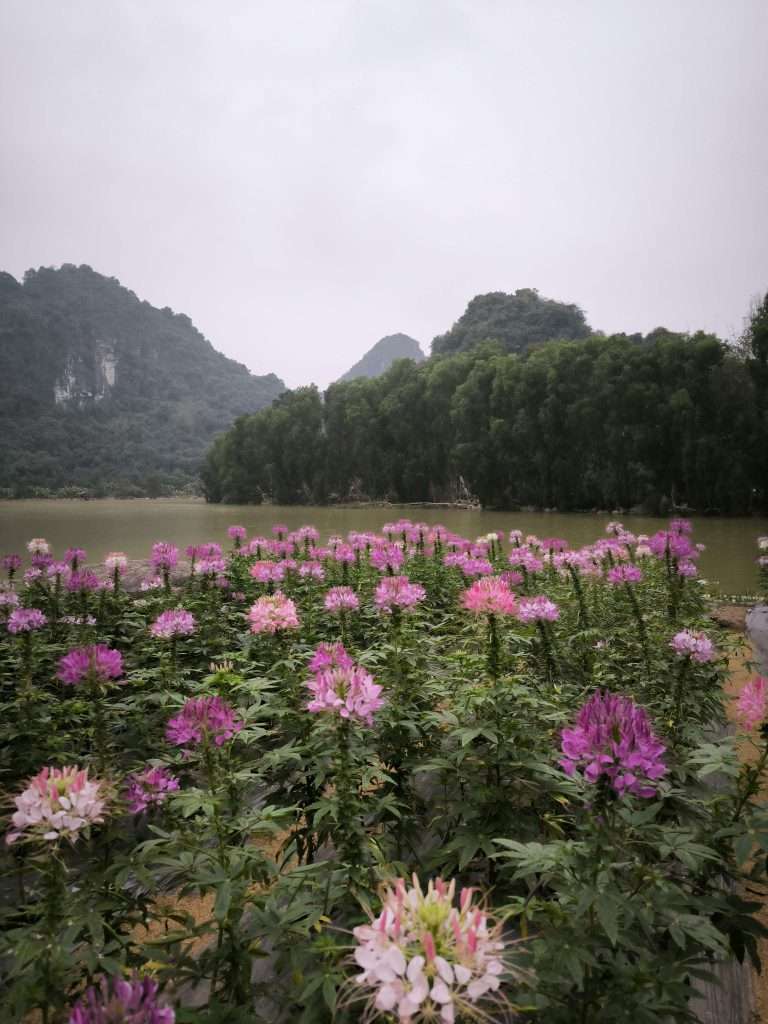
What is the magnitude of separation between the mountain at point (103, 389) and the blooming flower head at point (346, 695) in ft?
233

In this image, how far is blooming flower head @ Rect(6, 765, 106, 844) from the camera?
1.20 m

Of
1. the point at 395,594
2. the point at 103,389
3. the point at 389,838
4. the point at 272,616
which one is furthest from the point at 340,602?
the point at 103,389

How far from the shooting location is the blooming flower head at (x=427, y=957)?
0.75m

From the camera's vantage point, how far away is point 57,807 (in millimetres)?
1225

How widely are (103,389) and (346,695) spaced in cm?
15346

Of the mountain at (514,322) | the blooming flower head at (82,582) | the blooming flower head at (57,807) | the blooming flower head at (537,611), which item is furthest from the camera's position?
the mountain at (514,322)

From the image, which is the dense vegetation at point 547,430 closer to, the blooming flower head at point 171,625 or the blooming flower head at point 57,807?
the blooming flower head at point 171,625

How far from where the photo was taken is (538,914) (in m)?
1.57

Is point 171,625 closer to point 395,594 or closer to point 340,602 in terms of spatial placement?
point 340,602

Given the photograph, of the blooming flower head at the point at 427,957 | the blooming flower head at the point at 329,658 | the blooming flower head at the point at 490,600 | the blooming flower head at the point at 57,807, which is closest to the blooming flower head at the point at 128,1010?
the blooming flower head at the point at 427,957

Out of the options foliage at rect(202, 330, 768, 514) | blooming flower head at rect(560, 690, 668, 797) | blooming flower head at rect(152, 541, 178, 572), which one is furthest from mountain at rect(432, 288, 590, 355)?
blooming flower head at rect(560, 690, 668, 797)

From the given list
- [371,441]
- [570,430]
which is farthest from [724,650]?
[371,441]

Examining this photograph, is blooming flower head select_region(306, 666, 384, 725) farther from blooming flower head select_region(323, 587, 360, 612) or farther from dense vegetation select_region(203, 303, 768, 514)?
dense vegetation select_region(203, 303, 768, 514)

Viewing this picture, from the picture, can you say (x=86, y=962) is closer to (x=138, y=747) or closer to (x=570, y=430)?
(x=138, y=747)
